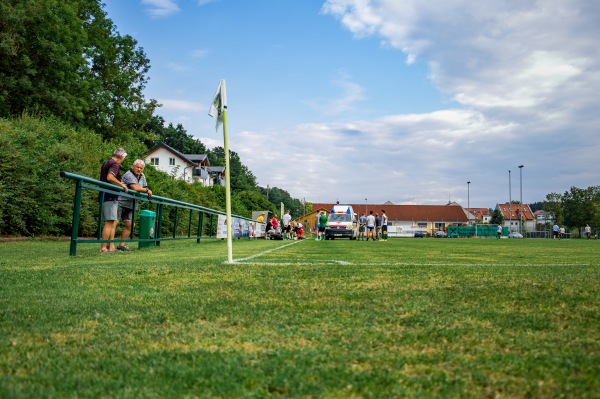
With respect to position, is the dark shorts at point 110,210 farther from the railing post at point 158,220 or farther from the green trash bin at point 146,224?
the railing post at point 158,220

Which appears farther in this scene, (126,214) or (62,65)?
(62,65)

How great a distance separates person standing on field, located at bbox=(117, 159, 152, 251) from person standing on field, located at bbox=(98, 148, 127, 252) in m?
0.57

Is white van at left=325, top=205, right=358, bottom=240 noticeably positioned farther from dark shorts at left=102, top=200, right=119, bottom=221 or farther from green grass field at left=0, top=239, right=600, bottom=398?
green grass field at left=0, top=239, right=600, bottom=398

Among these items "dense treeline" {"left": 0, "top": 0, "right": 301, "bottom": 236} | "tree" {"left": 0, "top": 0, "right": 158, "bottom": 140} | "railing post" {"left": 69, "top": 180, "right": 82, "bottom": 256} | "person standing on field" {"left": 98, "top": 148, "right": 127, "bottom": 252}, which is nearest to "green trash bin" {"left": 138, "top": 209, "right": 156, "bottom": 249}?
"person standing on field" {"left": 98, "top": 148, "right": 127, "bottom": 252}

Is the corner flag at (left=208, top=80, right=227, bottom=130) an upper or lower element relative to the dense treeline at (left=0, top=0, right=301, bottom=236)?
lower

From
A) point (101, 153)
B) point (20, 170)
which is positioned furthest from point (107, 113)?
point (20, 170)

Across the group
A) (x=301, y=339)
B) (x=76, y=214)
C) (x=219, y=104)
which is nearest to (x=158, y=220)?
(x=76, y=214)

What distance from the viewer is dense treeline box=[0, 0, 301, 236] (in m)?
17.4

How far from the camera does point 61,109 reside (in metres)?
32.2

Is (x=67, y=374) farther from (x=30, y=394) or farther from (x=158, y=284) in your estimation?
(x=158, y=284)

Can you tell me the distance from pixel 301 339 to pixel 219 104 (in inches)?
210

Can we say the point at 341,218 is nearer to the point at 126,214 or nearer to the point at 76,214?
the point at 126,214

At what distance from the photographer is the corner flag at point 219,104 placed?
24.0 ft

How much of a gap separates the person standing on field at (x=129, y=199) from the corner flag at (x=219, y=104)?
3880 mm
